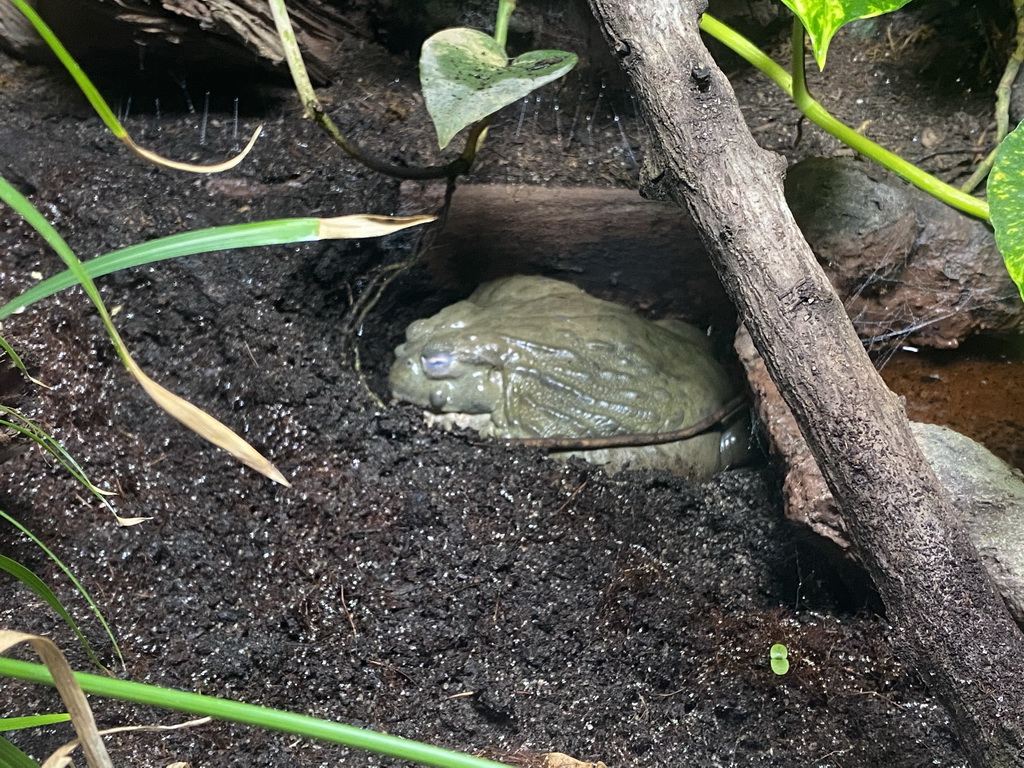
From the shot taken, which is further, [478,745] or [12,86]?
[12,86]

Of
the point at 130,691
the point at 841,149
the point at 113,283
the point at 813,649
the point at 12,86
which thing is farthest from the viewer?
the point at 841,149

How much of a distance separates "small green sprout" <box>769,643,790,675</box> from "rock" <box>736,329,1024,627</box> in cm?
22

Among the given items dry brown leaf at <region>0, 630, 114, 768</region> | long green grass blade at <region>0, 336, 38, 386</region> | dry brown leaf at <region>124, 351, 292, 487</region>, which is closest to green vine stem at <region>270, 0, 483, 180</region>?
long green grass blade at <region>0, 336, 38, 386</region>

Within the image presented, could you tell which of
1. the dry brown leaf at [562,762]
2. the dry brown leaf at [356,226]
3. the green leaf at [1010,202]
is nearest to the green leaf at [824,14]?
the green leaf at [1010,202]

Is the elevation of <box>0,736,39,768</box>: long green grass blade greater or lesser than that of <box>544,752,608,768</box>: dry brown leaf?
greater

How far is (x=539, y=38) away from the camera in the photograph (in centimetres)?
Result: 213

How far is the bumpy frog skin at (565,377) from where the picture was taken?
1900mm

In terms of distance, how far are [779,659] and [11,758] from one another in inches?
47.2

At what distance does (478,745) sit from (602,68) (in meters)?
1.89

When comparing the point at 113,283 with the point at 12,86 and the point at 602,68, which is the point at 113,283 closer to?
the point at 12,86

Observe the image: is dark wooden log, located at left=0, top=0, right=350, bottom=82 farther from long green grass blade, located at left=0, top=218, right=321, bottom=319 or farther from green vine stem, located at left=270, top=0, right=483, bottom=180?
long green grass blade, located at left=0, top=218, right=321, bottom=319

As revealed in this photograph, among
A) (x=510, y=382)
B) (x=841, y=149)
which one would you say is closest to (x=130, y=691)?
(x=510, y=382)

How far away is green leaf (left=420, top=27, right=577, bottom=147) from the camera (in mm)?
1230

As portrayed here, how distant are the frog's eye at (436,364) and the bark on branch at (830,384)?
839 millimetres
